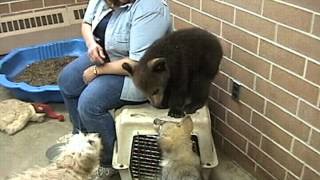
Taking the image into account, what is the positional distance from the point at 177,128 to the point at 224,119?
23.9 inches

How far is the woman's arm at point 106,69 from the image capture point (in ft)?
6.51

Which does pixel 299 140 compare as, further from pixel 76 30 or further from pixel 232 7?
pixel 76 30

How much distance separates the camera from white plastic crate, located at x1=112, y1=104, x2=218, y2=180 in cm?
194

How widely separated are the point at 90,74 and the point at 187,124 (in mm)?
557

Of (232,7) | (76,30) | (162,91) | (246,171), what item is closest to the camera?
(162,91)

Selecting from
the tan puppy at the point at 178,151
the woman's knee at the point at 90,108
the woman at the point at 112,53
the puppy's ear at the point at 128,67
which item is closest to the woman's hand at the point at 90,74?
the woman at the point at 112,53

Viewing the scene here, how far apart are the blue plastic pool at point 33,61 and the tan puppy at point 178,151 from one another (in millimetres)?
1140

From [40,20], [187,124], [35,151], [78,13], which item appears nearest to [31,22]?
[40,20]

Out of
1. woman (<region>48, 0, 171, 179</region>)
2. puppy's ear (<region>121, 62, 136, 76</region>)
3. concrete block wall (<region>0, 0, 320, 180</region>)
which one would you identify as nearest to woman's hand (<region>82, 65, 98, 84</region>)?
woman (<region>48, 0, 171, 179</region>)

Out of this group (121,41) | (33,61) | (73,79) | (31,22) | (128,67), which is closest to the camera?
(128,67)

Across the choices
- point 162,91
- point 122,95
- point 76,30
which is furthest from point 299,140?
point 76,30

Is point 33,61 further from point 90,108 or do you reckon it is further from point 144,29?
point 144,29

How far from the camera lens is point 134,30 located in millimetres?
1942

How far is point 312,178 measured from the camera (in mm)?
1836
